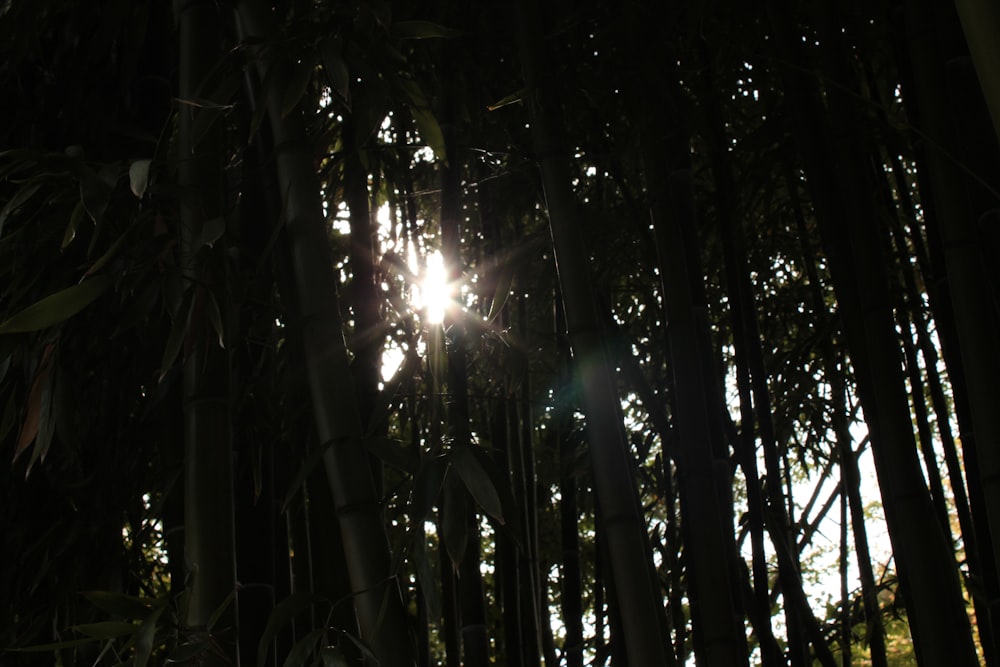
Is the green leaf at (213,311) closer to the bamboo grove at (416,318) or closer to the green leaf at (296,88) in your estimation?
the bamboo grove at (416,318)

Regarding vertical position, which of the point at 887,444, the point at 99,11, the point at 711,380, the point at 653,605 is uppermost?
the point at 99,11

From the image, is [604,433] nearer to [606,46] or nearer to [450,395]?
[450,395]

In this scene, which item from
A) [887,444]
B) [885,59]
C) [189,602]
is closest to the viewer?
[189,602]

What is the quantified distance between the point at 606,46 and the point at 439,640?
12.3 ft

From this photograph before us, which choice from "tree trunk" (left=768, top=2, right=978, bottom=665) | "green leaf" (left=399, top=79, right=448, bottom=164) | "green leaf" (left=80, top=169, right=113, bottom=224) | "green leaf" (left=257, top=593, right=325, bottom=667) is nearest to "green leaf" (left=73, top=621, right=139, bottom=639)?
"green leaf" (left=257, top=593, right=325, bottom=667)

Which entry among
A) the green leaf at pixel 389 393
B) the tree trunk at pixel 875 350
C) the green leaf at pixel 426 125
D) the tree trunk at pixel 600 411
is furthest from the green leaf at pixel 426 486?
the tree trunk at pixel 875 350

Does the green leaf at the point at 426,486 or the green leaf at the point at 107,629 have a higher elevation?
the green leaf at the point at 426,486

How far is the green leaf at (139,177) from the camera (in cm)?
129

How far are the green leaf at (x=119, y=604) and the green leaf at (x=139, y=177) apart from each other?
52 centimetres

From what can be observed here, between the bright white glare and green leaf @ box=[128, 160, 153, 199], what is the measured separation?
1.89ft

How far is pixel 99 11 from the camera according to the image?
6.32 ft

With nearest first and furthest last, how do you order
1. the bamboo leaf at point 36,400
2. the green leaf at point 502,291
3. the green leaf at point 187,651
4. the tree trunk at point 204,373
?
the green leaf at point 187,651, the tree trunk at point 204,373, the bamboo leaf at point 36,400, the green leaf at point 502,291

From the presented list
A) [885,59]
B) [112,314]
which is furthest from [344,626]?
[885,59]

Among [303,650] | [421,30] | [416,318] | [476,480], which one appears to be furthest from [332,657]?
[416,318]
